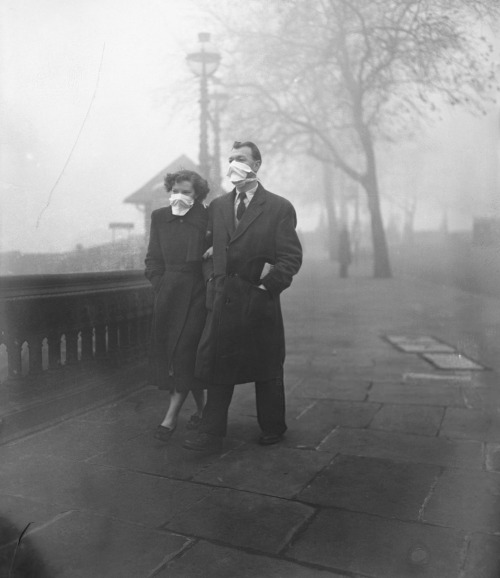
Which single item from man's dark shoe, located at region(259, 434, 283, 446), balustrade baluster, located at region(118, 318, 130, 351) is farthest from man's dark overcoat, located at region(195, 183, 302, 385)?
balustrade baluster, located at region(118, 318, 130, 351)

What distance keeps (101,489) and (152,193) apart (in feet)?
7.56

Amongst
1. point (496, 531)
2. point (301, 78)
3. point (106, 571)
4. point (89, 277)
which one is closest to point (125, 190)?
point (89, 277)

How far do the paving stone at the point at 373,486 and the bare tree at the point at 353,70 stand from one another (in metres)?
2.28

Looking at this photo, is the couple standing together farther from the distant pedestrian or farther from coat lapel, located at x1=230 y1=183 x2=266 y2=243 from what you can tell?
the distant pedestrian

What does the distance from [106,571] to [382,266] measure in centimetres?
1670

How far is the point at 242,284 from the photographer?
3.53 meters

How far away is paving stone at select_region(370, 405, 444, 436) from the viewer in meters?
3.96

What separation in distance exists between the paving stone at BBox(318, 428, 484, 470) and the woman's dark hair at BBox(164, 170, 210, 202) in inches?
62.2

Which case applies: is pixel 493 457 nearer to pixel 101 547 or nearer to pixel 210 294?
pixel 210 294

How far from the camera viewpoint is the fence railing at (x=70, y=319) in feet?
12.7

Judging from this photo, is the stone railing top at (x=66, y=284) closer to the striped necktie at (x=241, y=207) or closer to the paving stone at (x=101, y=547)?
the striped necktie at (x=241, y=207)

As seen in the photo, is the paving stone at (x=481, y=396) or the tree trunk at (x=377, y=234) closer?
the paving stone at (x=481, y=396)

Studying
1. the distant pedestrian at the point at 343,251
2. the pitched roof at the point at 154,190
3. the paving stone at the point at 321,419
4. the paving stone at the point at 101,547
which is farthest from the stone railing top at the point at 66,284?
the distant pedestrian at the point at 343,251

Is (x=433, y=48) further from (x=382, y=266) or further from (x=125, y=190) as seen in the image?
(x=382, y=266)
